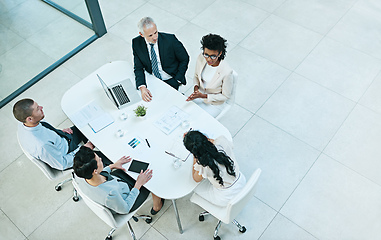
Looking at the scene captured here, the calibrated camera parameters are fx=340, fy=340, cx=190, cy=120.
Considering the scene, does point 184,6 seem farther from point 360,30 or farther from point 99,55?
point 360,30

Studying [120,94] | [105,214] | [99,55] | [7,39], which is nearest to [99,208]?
[105,214]

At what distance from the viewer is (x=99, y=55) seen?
502 centimetres

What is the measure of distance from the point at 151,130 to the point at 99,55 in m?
2.35

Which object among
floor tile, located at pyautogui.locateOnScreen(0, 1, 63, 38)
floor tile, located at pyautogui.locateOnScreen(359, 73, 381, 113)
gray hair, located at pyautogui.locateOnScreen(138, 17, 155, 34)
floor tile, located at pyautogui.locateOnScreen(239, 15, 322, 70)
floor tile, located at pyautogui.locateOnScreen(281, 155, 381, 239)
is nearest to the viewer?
gray hair, located at pyautogui.locateOnScreen(138, 17, 155, 34)

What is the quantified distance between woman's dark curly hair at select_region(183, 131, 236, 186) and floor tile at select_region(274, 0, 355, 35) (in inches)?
135

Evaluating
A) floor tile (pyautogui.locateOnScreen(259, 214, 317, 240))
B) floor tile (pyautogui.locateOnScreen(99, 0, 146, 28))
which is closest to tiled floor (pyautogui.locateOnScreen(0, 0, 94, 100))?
floor tile (pyautogui.locateOnScreen(99, 0, 146, 28))

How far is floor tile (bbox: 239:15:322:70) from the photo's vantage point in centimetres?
A: 484

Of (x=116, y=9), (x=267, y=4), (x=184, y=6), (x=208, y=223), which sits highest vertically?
(x=116, y=9)

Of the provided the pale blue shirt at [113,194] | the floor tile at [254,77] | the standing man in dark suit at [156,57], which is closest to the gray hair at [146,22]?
the standing man in dark suit at [156,57]

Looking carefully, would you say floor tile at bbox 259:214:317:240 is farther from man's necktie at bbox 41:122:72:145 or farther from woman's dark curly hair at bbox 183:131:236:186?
man's necktie at bbox 41:122:72:145

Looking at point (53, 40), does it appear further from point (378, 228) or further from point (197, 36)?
point (378, 228)

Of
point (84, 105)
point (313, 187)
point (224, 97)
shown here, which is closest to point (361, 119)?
point (313, 187)

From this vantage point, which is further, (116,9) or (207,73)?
(116,9)

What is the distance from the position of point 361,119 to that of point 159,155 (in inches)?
105
